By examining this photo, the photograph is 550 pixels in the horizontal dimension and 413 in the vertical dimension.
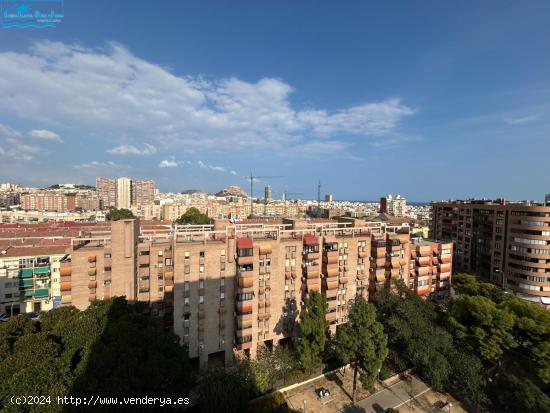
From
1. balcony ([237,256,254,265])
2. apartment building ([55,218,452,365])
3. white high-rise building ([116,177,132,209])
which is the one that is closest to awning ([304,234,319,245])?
apartment building ([55,218,452,365])

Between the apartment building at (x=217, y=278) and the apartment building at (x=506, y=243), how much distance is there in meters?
37.8

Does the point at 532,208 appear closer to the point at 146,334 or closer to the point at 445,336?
the point at 445,336

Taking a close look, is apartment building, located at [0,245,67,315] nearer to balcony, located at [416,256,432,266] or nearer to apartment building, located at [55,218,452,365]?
apartment building, located at [55,218,452,365]

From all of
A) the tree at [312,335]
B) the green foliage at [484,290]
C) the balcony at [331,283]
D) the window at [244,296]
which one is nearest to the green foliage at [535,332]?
the green foliage at [484,290]

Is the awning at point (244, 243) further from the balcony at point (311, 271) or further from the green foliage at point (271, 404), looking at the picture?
the green foliage at point (271, 404)

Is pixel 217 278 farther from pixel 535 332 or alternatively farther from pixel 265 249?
pixel 535 332

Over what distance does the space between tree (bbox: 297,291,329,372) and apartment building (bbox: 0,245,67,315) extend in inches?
1468

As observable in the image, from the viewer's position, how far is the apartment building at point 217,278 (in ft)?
95.7

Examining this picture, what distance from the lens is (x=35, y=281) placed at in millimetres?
41750

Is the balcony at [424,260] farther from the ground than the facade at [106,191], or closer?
closer

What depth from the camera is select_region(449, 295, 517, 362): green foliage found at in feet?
94.5

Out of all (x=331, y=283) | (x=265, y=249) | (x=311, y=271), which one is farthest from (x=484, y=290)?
(x=265, y=249)

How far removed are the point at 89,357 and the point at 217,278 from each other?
1427cm

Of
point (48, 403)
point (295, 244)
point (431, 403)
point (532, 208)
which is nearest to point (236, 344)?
point (295, 244)
